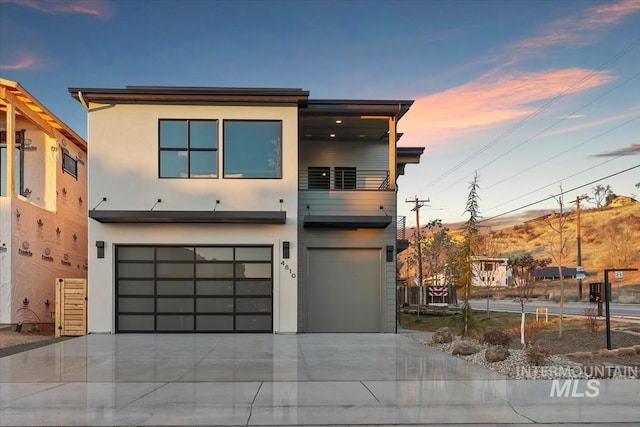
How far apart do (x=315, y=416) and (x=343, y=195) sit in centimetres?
967

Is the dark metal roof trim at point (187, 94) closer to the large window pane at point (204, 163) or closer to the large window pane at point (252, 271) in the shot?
the large window pane at point (204, 163)

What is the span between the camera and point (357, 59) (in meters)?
18.1

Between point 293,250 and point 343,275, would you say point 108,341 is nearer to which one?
point 293,250

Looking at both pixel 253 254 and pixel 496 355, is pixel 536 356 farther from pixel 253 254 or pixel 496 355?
pixel 253 254

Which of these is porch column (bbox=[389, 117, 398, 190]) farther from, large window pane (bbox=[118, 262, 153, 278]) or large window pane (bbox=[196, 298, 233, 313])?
large window pane (bbox=[118, 262, 153, 278])

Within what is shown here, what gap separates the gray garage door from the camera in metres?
15.2

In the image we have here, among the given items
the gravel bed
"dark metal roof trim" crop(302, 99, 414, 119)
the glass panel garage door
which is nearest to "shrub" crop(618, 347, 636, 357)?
the gravel bed

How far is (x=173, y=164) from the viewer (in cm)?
1478

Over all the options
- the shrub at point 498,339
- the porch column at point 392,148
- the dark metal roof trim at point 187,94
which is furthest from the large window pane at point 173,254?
the shrub at point 498,339

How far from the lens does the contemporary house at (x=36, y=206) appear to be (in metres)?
15.2

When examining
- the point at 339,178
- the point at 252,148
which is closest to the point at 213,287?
the point at 252,148

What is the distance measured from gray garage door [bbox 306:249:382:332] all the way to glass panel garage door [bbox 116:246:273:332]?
1.44 metres

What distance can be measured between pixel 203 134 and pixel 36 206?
7.14 metres

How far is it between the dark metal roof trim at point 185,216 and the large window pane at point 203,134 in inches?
87.3
